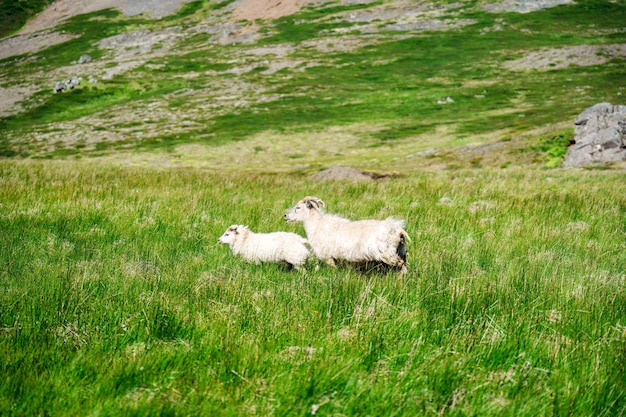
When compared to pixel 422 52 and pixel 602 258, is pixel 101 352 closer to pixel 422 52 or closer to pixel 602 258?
pixel 602 258

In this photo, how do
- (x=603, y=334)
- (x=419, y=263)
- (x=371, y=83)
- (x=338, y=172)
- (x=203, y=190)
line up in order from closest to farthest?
(x=603, y=334) → (x=419, y=263) → (x=203, y=190) → (x=338, y=172) → (x=371, y=83)

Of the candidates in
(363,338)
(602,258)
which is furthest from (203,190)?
(363,338)

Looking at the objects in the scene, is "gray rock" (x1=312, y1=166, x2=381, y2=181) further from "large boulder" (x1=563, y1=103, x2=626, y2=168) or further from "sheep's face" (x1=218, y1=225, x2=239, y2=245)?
"sheep's face" (x1=218, y1=225, x2=239, y2=245)

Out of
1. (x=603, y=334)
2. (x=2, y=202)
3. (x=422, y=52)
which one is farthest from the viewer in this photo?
(x=422, y=52)

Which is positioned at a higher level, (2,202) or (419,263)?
(2,202)

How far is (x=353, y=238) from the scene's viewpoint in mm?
9469

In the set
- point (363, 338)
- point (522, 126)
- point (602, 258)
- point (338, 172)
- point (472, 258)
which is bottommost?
point (522, 126)

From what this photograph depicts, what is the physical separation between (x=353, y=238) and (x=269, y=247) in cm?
202

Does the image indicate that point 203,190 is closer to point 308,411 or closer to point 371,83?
point 308,411

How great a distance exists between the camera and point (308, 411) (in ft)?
12.5

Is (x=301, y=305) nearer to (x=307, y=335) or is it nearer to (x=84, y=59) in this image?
(x=307, y=335)

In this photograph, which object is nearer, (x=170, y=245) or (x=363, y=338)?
(x=363, y=338)

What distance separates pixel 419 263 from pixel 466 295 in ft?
8.73

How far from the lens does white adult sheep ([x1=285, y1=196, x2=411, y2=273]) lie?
880 centimetres
